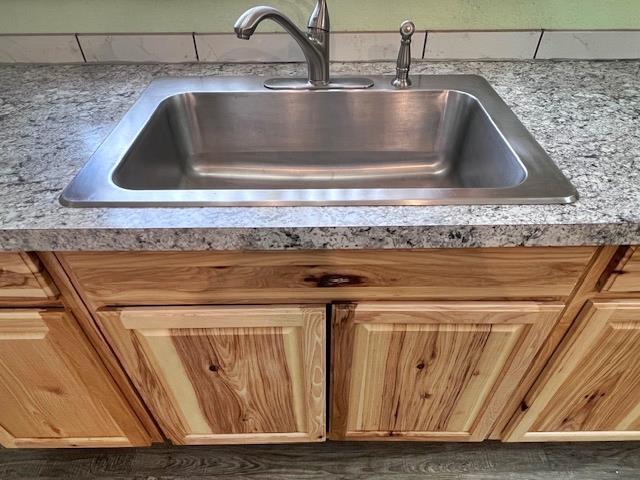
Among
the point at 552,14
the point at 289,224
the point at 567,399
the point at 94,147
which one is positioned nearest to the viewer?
the point at 289,224

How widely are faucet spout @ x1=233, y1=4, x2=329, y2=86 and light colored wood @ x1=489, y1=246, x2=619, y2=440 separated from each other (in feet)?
2.18

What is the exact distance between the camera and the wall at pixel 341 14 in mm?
997

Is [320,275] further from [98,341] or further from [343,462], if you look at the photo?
[343,462]

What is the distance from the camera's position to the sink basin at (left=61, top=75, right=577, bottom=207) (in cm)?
89

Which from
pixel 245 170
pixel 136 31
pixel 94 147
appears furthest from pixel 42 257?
pixel 136 31

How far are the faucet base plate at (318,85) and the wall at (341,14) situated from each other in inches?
6.0

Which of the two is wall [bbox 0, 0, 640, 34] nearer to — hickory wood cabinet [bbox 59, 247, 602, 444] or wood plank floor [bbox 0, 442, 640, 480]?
hickory wood cabinet [bbox 59, 247, 602, 444]

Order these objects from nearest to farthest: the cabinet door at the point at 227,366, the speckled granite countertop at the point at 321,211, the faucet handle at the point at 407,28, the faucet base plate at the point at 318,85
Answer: the speckled granite countertop at the point at 321,211 → the cabinet door at the point at 227,366 → the faucet handle at the point at 407,28 → the faucet base plate at the point at 318,85

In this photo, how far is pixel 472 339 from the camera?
2.48 ft

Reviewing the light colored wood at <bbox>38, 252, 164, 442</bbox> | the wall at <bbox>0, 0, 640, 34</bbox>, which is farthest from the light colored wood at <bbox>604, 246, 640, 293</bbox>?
the light colored wood at <bbox>38, 252, 164, 442</bbox>

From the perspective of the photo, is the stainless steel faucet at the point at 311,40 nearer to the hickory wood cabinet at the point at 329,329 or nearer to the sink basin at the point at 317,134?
the sink basin at the point at 317,134

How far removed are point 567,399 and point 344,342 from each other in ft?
1.78

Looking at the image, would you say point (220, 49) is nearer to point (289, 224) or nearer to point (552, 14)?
point (289, 224)

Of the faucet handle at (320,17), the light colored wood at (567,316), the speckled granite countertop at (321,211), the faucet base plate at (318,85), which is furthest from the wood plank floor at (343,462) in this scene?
the faucet handle at (320,17)
